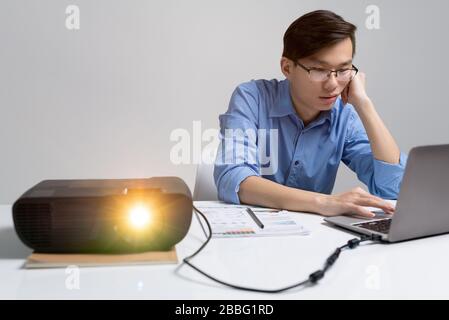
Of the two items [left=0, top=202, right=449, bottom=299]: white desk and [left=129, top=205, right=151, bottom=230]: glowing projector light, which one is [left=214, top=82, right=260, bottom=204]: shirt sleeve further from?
[left=129, top=205, right=151, bottom=230]: glowing projector light

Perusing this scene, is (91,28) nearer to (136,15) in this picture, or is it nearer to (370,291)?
(136,15)

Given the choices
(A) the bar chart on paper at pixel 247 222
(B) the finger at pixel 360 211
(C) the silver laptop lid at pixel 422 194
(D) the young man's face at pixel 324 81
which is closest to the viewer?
(C) the silver laptop lid at pixel 422 194

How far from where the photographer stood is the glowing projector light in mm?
797

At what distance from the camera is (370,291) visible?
676 mm

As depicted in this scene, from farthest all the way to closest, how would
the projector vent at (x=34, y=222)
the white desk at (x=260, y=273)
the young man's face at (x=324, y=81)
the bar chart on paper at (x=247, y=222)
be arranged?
1. the young man's face at (x=324, y=81)
2. the bar chart on paper at (x=247, y=222)
3. the projector vent at (x=34, y=222)
4. the white desk at (x=260, y=273)

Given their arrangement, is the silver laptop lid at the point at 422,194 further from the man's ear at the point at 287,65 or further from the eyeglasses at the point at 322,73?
the man's ear at the point at 287,65

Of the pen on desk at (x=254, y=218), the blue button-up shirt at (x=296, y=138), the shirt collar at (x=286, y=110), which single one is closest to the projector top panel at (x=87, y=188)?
the pen on desk at (x=254, y=218)

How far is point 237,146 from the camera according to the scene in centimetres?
143

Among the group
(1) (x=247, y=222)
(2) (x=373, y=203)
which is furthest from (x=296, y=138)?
(1) (x=247, y=222)

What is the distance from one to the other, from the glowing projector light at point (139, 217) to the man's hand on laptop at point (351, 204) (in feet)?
1.68

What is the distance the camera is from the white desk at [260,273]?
670 millimetres

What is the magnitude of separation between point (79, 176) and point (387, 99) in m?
1.73

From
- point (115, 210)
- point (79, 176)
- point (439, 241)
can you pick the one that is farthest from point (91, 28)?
point (439, 241)

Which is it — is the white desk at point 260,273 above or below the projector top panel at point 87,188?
below
